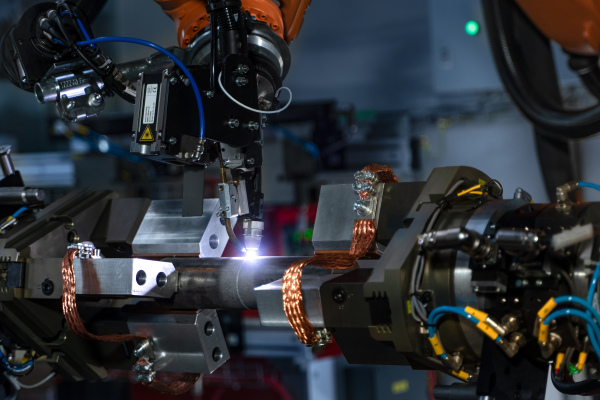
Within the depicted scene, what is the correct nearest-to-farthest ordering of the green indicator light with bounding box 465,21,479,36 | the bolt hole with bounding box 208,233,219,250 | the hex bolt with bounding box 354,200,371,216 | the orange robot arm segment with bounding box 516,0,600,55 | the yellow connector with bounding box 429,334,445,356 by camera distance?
the yellow connector with bounding box 429,334,445,356, the hex bolt with bounding box 354,200,371,216, the bolt hole with bounding box 208,233,219,250, the orange robot arm segment with bounding box 516,0,600,55, the green indicator light with bounding box 465,21,479,36

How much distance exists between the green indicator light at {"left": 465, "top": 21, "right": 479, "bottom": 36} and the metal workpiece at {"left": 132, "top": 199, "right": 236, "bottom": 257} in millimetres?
1339

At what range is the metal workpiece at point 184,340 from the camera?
3.81ft

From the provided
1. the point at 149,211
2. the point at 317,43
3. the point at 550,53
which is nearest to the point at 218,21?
the point at 149,211

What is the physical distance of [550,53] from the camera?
6.09 feet

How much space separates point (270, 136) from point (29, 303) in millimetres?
3461

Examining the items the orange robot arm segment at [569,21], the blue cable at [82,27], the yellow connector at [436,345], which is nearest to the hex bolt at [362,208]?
the yellow connector at [436,345]

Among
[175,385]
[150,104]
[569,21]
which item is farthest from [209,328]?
[569,21]

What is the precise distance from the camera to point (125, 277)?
104 centimetres

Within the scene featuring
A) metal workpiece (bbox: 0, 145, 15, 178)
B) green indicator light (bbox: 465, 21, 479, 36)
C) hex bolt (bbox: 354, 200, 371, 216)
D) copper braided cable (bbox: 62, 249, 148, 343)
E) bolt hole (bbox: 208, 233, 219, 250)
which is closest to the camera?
hex bolt (bbox: 354, 200, 371, 216)

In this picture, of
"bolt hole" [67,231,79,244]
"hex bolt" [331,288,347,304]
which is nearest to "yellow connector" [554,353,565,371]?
"hex bolt" [331,288,347,304]

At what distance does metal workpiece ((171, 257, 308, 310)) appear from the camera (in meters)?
1.09

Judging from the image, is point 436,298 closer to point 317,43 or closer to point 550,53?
point 550,53

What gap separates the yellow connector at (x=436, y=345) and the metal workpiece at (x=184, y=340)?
432 millimetres

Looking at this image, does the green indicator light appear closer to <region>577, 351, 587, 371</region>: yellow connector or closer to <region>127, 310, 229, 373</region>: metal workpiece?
<region>127, 310, 229, 373</region>: metal workpiece
